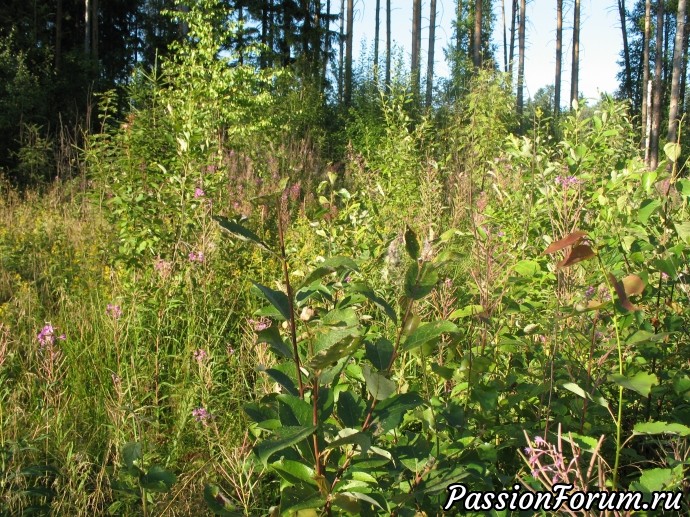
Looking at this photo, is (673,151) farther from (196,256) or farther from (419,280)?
→ (196,256)

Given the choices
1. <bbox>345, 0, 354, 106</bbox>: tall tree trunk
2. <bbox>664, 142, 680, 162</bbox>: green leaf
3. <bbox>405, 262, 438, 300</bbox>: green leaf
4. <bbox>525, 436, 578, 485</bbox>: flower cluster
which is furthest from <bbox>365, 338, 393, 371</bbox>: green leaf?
<bbox>345, 0, 354, 106</bbox>: tall tree trunk

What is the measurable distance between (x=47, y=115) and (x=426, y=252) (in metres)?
16.4

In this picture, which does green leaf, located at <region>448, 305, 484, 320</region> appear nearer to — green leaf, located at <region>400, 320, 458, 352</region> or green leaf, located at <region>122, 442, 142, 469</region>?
green leaf, located at <region>400, 320, 458, 352</region>

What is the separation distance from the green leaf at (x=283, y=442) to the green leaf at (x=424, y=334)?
0.89ft

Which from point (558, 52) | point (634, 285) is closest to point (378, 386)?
point (634, 285)

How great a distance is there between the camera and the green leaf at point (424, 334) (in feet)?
4.10

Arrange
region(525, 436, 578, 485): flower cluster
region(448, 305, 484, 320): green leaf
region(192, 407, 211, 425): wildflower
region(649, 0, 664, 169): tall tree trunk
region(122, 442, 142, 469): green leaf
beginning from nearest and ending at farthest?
region(525, 436, 578, 485): flower cluster → region(122, 442, 142, 469): green leaf → region(448, 305, 484, 320): green leaf → region(192, 407, 211, 425): wildflower → region(649, 0, 664, 169): tall tree trunk

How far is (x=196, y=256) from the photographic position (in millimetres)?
3238

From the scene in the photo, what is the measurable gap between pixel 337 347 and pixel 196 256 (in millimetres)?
2335

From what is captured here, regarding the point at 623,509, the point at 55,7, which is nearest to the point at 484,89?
the point at 623,509

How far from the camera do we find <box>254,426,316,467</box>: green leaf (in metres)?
1.02

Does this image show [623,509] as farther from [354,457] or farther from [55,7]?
[55,7]

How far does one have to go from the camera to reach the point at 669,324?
1917 mm

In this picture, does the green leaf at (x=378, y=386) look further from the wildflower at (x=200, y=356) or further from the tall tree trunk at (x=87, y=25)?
the tall tree trunk at (x=87, y=25)
